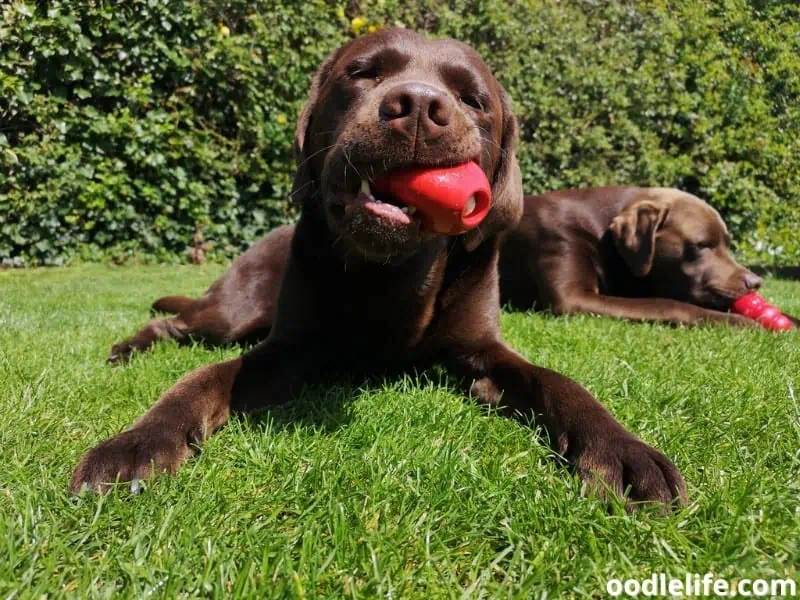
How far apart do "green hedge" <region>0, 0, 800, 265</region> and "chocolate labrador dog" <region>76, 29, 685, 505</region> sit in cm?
445

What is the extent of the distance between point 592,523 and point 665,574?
0.19 meters

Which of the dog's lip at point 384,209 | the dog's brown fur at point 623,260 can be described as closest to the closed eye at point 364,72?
the dog's lip at point 384,209

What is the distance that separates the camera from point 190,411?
5.81 feet

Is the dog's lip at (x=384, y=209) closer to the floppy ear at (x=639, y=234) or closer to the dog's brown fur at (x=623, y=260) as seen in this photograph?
the dog's brown fur at (x=623, y=260)

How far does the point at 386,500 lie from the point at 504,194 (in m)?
1.60

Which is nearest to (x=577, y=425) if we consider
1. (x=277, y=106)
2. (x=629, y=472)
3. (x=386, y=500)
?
(x=629, y=472)

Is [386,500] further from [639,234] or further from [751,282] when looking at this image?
[751,282]

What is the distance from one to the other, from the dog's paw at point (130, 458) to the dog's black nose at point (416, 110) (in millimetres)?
1056

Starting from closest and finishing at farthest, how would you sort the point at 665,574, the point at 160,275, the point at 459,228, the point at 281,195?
the point at 665,574 < the point at 459,228 < the point at 160,275 < the point at 281,195

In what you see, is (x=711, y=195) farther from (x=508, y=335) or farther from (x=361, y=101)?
(x=361, y=101)

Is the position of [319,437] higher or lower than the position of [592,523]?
lower

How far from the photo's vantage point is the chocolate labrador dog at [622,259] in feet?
14.0

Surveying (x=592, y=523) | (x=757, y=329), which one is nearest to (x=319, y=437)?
(x=592, y=523)

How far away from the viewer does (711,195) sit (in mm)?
8375
